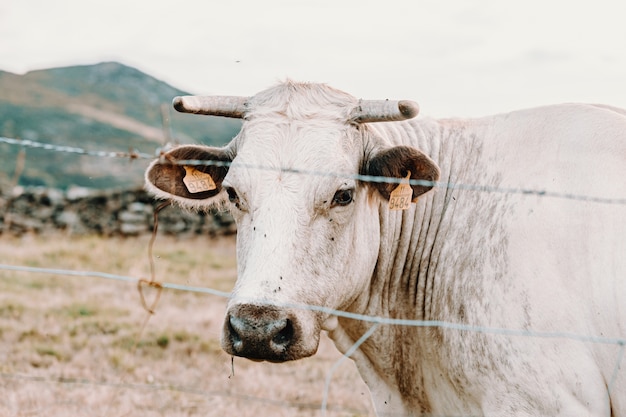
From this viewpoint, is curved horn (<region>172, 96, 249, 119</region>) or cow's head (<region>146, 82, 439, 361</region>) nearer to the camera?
cow's head (<region>146, 82, 439, 361</region>)

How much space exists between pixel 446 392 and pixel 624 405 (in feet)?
3.40

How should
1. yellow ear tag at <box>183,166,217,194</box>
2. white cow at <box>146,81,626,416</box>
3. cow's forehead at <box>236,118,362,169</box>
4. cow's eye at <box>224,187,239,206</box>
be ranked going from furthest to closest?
yellow ear tag at <box>183,166,217,194</box>
cow's eye at <box>224,187,239,206</box>
cow's forehead at <box>236,118,362,169</box>
white cow at <box>146,81,626,416</box>

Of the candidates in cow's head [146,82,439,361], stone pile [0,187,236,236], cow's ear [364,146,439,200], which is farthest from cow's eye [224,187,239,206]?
stone pile [0,187,236,236]

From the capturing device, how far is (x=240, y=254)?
13.2 ft

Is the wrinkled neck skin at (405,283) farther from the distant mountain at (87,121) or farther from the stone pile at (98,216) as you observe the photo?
the distant mountain at (87,121)

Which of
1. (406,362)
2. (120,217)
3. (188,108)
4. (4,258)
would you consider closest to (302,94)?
(188,108)

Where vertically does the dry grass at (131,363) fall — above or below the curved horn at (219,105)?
below

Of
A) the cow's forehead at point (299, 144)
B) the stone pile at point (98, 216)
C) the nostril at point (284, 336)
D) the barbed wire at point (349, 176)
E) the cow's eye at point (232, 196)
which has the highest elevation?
the cow's forehead at point (299, 144)

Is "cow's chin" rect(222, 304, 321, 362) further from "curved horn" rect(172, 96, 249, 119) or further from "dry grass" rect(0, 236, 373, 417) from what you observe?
"curved horn" rect(172, 96, 249, 119)

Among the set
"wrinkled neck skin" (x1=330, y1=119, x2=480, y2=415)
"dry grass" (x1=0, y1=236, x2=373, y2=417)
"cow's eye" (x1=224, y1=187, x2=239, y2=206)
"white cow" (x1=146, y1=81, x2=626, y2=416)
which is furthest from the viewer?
"dry grass" (x1=0, y1=236, x2=373, y2=417)

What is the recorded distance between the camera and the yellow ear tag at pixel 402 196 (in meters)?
4.01

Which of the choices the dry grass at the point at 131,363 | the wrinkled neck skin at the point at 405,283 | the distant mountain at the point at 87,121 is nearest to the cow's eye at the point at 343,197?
the wrinkled neck skin at the point at 405,283

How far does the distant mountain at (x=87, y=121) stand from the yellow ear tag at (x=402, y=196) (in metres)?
36.0

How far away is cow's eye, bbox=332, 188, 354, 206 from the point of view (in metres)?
3.94
